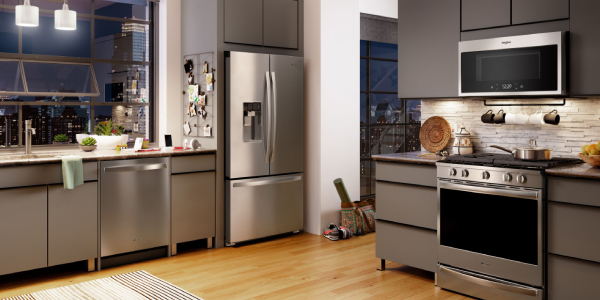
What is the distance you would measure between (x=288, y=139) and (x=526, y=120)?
91.4 inches

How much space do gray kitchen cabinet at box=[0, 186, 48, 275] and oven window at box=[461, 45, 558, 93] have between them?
3.23m

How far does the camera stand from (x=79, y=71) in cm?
471

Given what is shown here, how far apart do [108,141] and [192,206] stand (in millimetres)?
983

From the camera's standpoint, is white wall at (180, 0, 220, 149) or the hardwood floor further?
white wall at (180, 0, 220, 149)

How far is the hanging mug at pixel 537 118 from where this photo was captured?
11.9ft

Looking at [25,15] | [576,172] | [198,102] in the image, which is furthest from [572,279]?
[25,15]

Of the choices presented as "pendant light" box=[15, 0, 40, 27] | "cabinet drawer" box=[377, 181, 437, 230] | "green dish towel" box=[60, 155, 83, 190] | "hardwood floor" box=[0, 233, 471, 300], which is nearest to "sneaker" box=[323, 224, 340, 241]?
"hardwood floor" box=[0, 233, 471, 300]

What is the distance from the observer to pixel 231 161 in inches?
189

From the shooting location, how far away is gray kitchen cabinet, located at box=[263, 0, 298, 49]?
Result: 5.14 meters

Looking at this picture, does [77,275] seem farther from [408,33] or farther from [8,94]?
[408,33]

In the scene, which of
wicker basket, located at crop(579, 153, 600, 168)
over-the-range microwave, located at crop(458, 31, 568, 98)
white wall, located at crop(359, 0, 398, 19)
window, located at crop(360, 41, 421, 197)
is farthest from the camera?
window, located at crop(360, 41, 421, 197)

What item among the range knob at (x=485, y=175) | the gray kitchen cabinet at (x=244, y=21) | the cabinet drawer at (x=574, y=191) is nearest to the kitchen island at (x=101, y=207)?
the gray kitchen cabinet at (x=244, y=21)

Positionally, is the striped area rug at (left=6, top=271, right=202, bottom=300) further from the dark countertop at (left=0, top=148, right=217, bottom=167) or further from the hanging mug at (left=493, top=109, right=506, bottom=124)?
the hanging mug at (left=493, top=109, right=506, bottom=124)

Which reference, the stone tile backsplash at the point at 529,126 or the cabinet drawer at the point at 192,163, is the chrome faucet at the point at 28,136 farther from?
the stone tile backsplash at the point at 529,126
